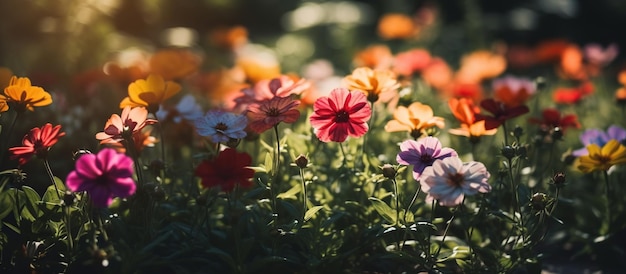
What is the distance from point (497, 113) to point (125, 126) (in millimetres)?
1250

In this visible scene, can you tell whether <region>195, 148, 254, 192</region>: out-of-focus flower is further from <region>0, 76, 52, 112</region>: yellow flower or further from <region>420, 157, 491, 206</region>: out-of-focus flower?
<region>0, 76, 52, 112</region>: yellow flower

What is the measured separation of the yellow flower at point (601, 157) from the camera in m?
2.36

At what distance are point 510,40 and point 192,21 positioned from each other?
11.4 feet

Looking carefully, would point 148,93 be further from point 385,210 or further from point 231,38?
point 231,38

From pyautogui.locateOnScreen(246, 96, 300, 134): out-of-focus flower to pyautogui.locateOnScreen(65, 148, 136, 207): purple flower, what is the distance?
0.44 m

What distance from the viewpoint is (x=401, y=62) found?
3609 mm

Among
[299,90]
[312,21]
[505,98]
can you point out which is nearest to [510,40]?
[312,21]

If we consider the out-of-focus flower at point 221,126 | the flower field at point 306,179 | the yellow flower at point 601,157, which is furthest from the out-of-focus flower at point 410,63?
the out-of-focus flower at point 221,126

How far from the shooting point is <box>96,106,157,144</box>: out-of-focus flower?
2.11 m

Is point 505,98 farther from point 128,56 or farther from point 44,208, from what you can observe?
point 128,56

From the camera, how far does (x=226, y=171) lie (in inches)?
79.5

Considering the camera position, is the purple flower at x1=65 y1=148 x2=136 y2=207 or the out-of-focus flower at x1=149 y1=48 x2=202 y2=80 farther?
the out-of-focus flower at x1=149 y1=48 x2=202 y2=80

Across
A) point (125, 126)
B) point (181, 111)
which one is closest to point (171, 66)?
point (181, 111)

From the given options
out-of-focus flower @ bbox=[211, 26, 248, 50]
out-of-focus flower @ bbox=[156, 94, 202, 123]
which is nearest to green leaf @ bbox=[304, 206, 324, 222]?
out-of-focus flower @ bbox=[156, 94, 202, 123]
